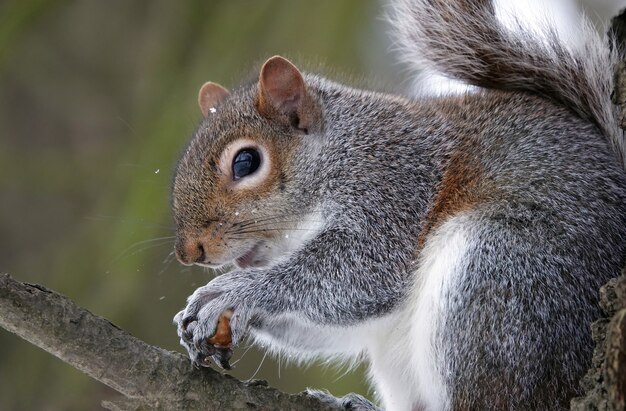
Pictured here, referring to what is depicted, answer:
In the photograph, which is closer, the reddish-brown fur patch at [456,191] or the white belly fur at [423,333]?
the white belly fur at [423,333]

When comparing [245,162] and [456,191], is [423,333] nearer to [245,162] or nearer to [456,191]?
[456,191]

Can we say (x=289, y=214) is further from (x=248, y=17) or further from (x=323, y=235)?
(x=248, y=17)

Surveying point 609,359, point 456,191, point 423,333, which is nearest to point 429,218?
point 456,191

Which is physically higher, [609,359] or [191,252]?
[191,252]

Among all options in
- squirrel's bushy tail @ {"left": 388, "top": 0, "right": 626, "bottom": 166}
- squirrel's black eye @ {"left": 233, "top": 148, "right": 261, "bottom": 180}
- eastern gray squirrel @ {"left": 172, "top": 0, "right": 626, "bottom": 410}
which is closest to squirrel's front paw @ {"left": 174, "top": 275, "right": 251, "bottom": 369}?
eastern gray squirrel @ {"left": 172, "top": 0, "right": 626, "bottom": 410}

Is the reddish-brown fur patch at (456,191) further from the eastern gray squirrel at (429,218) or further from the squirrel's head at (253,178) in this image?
the squirrel's head at (253,178)

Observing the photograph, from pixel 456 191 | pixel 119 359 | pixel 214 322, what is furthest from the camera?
pixel 456 191

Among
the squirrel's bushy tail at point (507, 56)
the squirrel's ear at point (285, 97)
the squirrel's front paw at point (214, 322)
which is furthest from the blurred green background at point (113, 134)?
the squirrel's front paw at point (214, 322)
